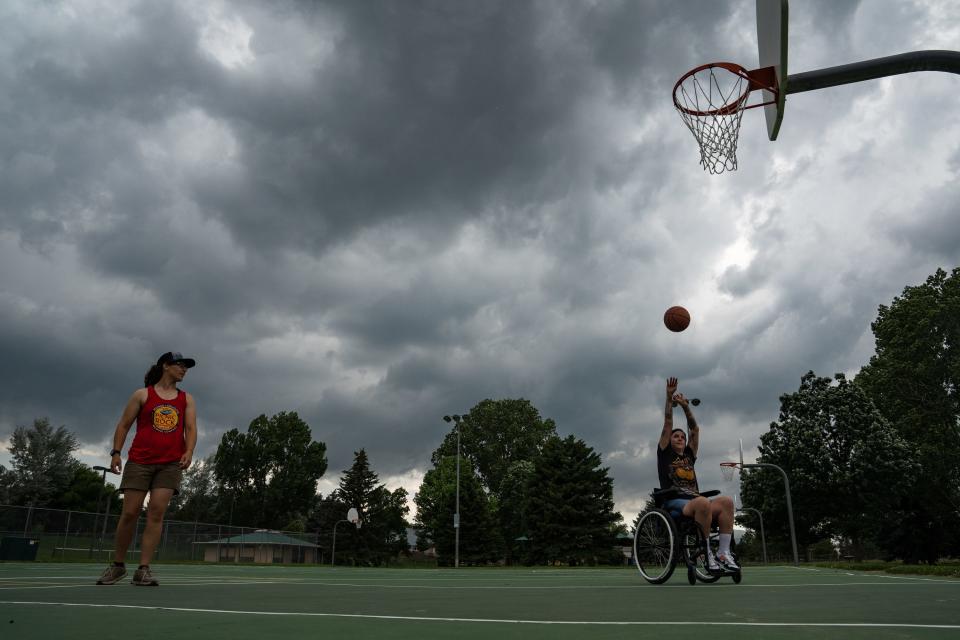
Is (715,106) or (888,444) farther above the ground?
(715,106)

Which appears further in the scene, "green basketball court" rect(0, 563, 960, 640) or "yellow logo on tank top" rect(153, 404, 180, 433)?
"yellow logo on tank top" rect(153, 404, 180, 433)

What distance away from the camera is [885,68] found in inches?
237

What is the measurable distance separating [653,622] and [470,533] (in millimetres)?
50187

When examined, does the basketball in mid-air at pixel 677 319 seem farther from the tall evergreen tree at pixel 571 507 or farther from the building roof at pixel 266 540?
the tall evergreen tree at pixel 571 507

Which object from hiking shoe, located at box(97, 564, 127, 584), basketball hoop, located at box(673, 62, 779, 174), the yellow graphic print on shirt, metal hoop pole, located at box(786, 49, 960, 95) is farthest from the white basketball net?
hiking shoe, located at box(97, 564, 127, 584)

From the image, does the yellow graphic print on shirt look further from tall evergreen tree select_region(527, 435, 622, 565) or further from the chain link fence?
tall evergreen tree select_region(527, 435, 622, 565)

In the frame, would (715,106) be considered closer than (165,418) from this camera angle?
No

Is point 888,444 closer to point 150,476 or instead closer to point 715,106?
point 715,106

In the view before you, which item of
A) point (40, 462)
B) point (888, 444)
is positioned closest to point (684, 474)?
point (888, 444)

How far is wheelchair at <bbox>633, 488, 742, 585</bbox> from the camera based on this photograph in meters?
6.31

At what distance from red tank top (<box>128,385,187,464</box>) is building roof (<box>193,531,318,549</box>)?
115ft

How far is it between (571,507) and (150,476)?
142 feet

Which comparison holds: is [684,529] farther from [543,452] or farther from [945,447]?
[543,452]

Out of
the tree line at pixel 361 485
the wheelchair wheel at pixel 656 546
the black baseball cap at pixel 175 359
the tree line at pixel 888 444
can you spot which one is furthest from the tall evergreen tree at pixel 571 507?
the black baseball cap at pixel 175 359
